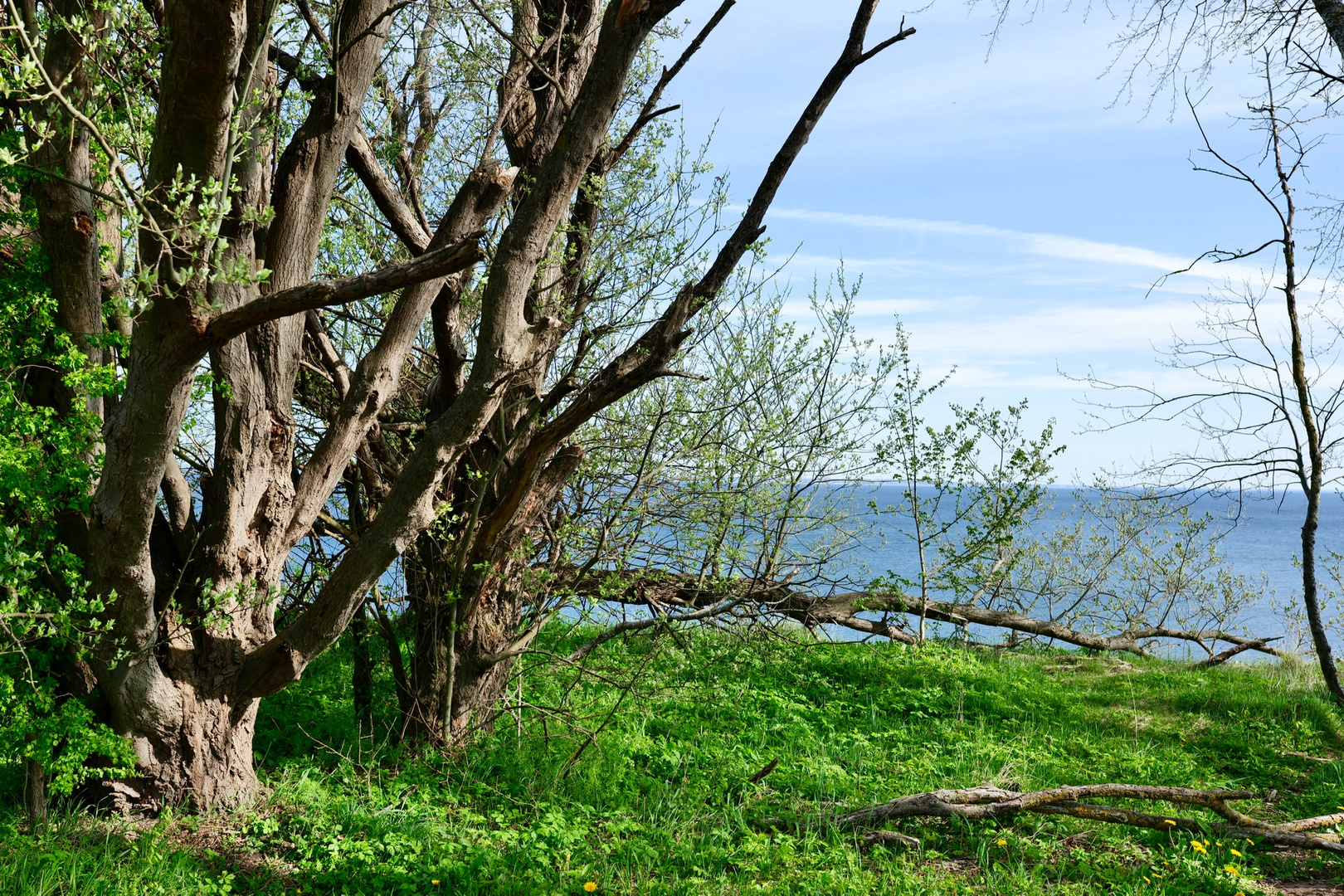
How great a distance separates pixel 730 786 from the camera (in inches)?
210

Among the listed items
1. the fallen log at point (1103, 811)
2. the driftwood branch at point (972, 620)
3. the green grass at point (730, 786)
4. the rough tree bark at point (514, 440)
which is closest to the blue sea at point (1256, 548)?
the driftwood branch at point (972, 620)

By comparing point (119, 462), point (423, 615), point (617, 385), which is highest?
point (617, 385)

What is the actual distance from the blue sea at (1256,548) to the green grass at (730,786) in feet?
5.63

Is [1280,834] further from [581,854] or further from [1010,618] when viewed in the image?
[1010,618]

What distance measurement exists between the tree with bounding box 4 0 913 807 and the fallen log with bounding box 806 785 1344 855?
104 inches

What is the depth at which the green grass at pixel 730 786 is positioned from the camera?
416cm

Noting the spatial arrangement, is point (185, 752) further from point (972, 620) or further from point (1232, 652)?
point (1232, 652)

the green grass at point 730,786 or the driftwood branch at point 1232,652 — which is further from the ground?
the driftwood branch at point 1232,652

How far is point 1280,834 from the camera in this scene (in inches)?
193

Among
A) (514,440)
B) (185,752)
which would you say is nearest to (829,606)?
(514,440)

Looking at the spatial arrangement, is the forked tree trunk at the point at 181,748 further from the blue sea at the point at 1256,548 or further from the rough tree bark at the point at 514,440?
the blue sea at the point at 1256,548

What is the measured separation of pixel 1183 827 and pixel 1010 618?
497 cm

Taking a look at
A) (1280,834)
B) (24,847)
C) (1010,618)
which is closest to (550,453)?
(24,847)

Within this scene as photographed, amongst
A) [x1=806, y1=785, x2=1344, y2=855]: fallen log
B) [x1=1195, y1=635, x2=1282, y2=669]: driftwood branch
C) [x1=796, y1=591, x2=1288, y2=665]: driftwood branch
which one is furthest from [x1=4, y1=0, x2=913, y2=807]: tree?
[x1=1195, y1=635, x2=1282, y2=669]: driftwood branch
